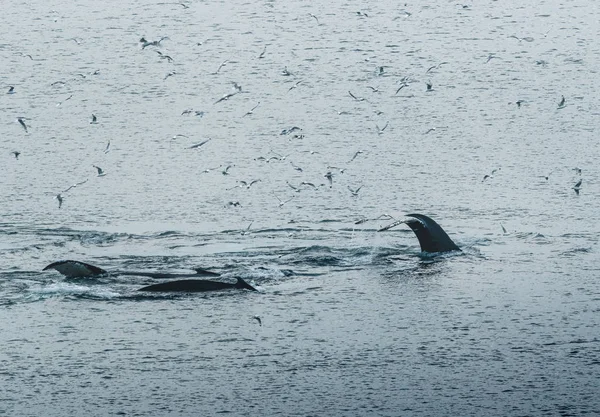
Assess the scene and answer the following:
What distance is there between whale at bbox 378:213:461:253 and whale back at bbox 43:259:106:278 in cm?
443

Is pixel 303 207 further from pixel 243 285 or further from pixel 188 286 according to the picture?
pixel 188 286

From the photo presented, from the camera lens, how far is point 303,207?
2288 cm

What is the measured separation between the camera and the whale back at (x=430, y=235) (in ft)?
65.1

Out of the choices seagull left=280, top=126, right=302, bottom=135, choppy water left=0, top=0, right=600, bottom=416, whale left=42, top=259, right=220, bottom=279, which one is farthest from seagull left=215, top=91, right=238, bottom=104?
whale left=42, top=259, right=220, bottom=279

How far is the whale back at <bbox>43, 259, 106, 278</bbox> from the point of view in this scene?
1838cm

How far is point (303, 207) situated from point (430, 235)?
359 centimetres

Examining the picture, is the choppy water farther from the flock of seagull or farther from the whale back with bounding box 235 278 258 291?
the whale back with bounding box 235 278 258 291

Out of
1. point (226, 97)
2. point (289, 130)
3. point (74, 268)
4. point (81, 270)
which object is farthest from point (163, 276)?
point (226, 97)

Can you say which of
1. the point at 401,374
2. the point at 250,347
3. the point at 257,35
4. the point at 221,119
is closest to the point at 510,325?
the point at 401,374

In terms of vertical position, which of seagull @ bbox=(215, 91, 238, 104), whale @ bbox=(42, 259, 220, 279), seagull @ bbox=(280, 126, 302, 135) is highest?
seagull @ bbox=(215, 91, 238, 104)

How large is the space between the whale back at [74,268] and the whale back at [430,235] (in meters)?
4.78

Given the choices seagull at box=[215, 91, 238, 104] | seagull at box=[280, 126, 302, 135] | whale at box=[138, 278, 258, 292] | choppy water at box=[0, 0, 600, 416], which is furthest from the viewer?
seagull at box=[215, 91, 238, 104]

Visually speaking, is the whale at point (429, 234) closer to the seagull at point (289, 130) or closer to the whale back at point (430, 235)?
the whale back at point (430, 235)

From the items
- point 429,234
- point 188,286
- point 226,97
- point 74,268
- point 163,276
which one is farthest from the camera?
point 226,97
